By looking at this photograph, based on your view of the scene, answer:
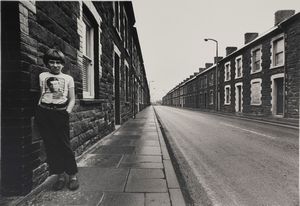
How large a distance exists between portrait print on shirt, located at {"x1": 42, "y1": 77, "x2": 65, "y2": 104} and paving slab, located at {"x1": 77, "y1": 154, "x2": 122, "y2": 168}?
71.1 inches

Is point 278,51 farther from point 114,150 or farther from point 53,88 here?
point 53,88

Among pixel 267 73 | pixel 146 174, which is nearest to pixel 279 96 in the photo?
pixel 267 73

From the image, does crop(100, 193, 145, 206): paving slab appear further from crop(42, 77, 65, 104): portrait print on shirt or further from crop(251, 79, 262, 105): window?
crop(251, 79, 262, 105): window

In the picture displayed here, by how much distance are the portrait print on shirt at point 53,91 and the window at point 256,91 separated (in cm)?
1954

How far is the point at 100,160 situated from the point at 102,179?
1146mm

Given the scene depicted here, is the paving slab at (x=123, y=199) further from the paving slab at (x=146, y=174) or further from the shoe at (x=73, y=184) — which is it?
the paving slab at (x=146, y=174)

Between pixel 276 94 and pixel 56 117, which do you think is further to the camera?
pixel 276 94

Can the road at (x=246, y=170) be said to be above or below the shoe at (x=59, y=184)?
below

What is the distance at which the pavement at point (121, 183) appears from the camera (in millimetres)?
2750

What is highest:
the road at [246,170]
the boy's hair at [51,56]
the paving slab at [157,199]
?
the boy's hair at [51,56]

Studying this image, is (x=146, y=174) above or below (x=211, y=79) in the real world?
below

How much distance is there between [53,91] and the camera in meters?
2.96

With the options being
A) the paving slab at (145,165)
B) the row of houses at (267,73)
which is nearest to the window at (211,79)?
the row of houses at (267,73)

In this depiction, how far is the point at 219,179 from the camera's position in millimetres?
3738
